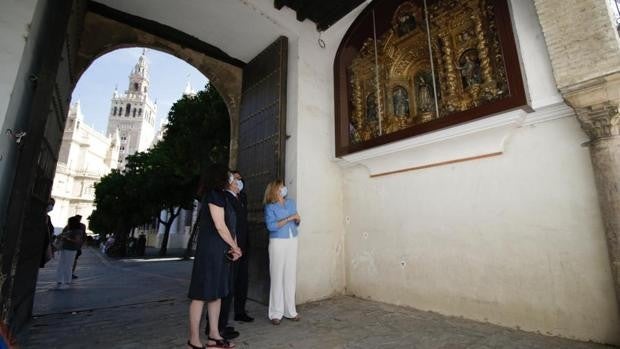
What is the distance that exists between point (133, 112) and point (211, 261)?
93.5 m

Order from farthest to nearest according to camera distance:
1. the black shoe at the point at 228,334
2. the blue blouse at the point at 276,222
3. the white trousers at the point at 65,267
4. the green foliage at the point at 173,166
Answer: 1. the green foliage at the point at 173,166
2. the white trousers at the point at 65,267
3. the blue blouse at the point at 276,222
4. the black shoe at the point at 228,334

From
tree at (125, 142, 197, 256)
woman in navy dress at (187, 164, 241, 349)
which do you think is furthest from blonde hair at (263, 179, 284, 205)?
tree at (125, 142, 197, 256)

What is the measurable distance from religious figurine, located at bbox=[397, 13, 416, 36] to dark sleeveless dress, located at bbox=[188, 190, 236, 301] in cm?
386

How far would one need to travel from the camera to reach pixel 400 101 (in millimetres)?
4547

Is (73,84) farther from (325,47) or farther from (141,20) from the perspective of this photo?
(325,47)

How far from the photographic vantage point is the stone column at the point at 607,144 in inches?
95.8

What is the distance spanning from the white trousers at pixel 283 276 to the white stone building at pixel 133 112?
291 ft

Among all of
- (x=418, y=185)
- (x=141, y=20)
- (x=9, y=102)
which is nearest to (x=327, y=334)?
(x=418, y=185)

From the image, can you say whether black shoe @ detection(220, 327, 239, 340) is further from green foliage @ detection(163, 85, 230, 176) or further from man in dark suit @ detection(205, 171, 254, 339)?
green foliage @ detection(163, 85, 230, 176)

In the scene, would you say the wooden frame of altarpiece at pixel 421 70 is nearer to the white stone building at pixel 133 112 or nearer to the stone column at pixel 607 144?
the stone column at pixel 607 144

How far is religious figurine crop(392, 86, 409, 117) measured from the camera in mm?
4430

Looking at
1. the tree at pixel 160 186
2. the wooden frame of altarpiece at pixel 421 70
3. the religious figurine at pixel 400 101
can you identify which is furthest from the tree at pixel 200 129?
the religious figurine at pixel 400 101

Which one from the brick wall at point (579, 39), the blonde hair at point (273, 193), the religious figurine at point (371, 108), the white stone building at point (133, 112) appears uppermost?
the white stone building at point (133, 112)

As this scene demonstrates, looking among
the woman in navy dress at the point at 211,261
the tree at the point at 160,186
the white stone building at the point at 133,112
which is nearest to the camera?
the woman in navy dress at the point at 211,261
